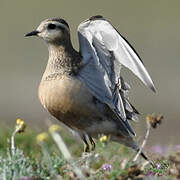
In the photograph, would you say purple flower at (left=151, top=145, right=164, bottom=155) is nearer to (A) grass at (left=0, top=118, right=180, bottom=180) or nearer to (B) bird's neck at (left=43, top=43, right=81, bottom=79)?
(A) grass at (left=0, top=118, right=180, bottom=180)

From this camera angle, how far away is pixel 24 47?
21.3 meters

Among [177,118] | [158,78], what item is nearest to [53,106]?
[177,118]

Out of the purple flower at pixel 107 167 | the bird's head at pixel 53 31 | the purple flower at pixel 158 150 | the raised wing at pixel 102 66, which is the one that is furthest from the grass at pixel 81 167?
the bird's head at pixel 53 31

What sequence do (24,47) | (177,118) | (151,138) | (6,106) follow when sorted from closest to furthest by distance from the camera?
(151,138) → (177,118) → (6,106) → (24,47)

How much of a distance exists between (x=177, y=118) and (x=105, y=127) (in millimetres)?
7968

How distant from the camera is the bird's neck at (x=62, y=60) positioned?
288 inches

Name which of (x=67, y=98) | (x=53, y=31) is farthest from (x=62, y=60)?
(x=67, y=98)

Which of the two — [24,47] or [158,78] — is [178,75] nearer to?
[158,78]

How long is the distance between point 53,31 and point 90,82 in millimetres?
684

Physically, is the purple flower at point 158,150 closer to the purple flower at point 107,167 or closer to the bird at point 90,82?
the bird at point 90,82

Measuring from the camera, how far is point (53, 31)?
745cm

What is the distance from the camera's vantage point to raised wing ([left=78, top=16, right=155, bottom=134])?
7.20 meters

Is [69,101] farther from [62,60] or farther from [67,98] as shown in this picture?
[62,60]

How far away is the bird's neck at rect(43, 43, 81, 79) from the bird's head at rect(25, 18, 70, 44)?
7cm
